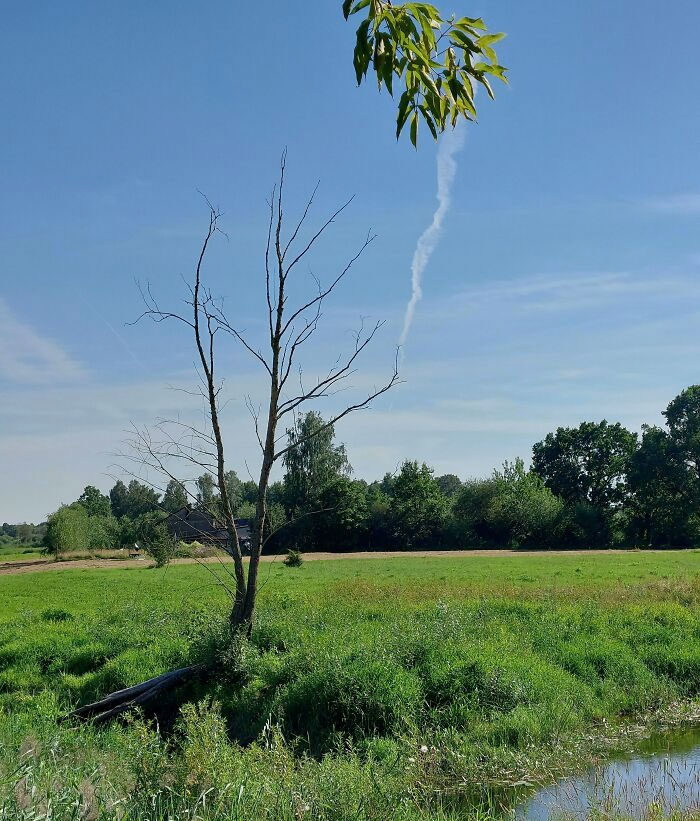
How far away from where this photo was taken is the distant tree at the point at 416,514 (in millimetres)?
74312

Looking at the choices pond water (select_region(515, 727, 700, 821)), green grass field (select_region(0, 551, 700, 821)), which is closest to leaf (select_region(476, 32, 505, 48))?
green grass field (select_region(0, 551, 700, 821))

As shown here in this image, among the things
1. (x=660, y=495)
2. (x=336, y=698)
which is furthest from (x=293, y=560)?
(x=660, y=495)

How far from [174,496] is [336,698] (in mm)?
4220

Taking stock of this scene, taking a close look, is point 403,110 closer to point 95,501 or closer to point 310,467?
point 310,467

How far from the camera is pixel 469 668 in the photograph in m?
11.1

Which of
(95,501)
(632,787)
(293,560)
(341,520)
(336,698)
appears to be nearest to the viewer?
(632,787)

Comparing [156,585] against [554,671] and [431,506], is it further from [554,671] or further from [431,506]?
[431,506]

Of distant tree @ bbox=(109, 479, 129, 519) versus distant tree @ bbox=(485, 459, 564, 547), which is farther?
distant tree @ bbox=(109, 479, 129, 519)

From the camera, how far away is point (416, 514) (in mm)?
74625

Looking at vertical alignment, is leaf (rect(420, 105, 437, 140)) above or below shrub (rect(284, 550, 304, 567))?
above

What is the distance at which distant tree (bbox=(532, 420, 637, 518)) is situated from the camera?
7706 cm

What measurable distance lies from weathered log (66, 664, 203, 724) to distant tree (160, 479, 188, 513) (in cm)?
275

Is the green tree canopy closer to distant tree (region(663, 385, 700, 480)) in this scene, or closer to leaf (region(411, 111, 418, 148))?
Result: distant tree (region(663, 385, 700, 480))

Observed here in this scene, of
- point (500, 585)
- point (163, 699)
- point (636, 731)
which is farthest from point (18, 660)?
point (500, 585)
